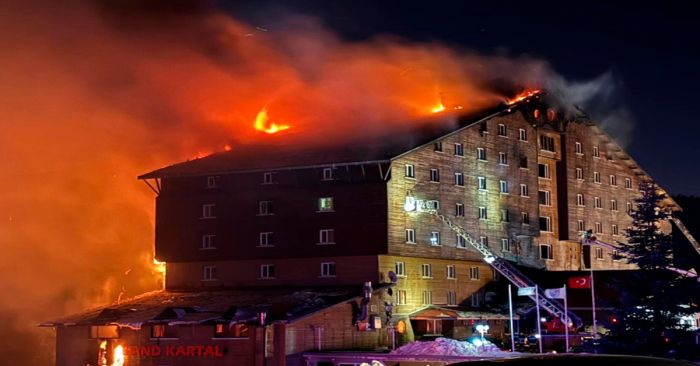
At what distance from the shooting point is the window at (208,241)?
76750 millimetres

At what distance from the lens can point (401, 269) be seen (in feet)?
234

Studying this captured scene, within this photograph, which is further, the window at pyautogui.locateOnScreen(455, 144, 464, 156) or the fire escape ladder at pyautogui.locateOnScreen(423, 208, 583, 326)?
the window at pyautogui.locateOnScreen(455, 144, 464, 156)

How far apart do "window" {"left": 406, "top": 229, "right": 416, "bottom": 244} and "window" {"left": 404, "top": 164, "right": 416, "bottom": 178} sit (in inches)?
166

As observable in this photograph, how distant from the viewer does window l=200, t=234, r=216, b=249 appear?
76.8 meters

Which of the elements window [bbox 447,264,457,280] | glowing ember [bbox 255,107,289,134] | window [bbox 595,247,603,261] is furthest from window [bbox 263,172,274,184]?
Result: window [bbox 595,247,603,261]

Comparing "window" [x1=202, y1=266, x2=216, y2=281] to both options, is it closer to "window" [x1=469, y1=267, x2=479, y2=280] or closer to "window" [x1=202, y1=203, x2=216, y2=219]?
"window" [x1=202, y1=203, x2=216, y2=219]

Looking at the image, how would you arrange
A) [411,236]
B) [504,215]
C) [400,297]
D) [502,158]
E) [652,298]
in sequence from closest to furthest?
[652,298] → [400,297] → [411,236] → [504,215] → [502,158]

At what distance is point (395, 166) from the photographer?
71375 millimetres

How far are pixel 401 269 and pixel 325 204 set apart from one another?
7596 millimetres

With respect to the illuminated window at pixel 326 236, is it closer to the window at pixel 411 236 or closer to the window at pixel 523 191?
the window at pixel 411 236

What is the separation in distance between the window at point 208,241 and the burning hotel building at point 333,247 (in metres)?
0.14

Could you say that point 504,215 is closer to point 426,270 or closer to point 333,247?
point 426,270

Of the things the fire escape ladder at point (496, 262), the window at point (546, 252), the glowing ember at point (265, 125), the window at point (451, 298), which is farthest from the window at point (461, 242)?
the glowing ember at point (265, 125)

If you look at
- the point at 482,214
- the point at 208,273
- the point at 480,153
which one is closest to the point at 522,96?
the point at 480,153
